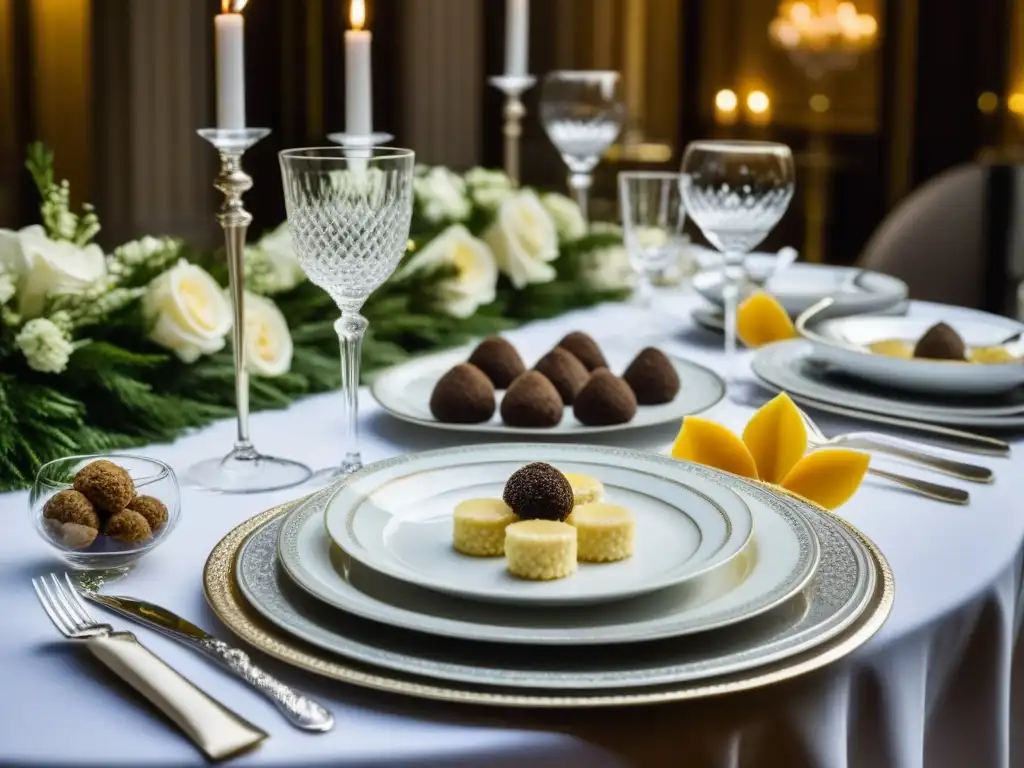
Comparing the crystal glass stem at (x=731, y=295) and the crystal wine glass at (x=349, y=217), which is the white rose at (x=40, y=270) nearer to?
the crystal wine glass at (x=349, y=217)

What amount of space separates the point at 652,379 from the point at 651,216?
0.50m

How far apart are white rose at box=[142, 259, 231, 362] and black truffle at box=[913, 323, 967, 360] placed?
2.50 feet

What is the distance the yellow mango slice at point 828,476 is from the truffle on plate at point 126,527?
509mm

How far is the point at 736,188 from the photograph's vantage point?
4.85 ft

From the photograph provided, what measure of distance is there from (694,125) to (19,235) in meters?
6.04

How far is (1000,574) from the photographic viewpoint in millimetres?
920

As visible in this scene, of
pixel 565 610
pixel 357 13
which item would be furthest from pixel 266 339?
pixel 565 610

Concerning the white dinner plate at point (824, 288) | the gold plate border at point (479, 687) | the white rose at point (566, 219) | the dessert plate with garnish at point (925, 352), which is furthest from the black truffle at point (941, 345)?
the white rose at point (566, 219)

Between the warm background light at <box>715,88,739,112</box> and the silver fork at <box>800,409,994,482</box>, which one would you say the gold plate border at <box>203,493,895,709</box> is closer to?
the silver fork at <box>800,409,994,482</box>

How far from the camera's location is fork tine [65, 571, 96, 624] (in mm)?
791

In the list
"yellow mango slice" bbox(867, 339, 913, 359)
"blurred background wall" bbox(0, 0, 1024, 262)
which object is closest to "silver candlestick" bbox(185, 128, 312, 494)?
"yellow mango slice" bbox(867, 339, 913, 359)

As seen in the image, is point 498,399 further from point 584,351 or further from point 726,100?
point 726,100

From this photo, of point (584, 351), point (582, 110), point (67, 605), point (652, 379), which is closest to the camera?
point (67, 605)

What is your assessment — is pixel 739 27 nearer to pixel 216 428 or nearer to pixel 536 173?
pixel 536 173
